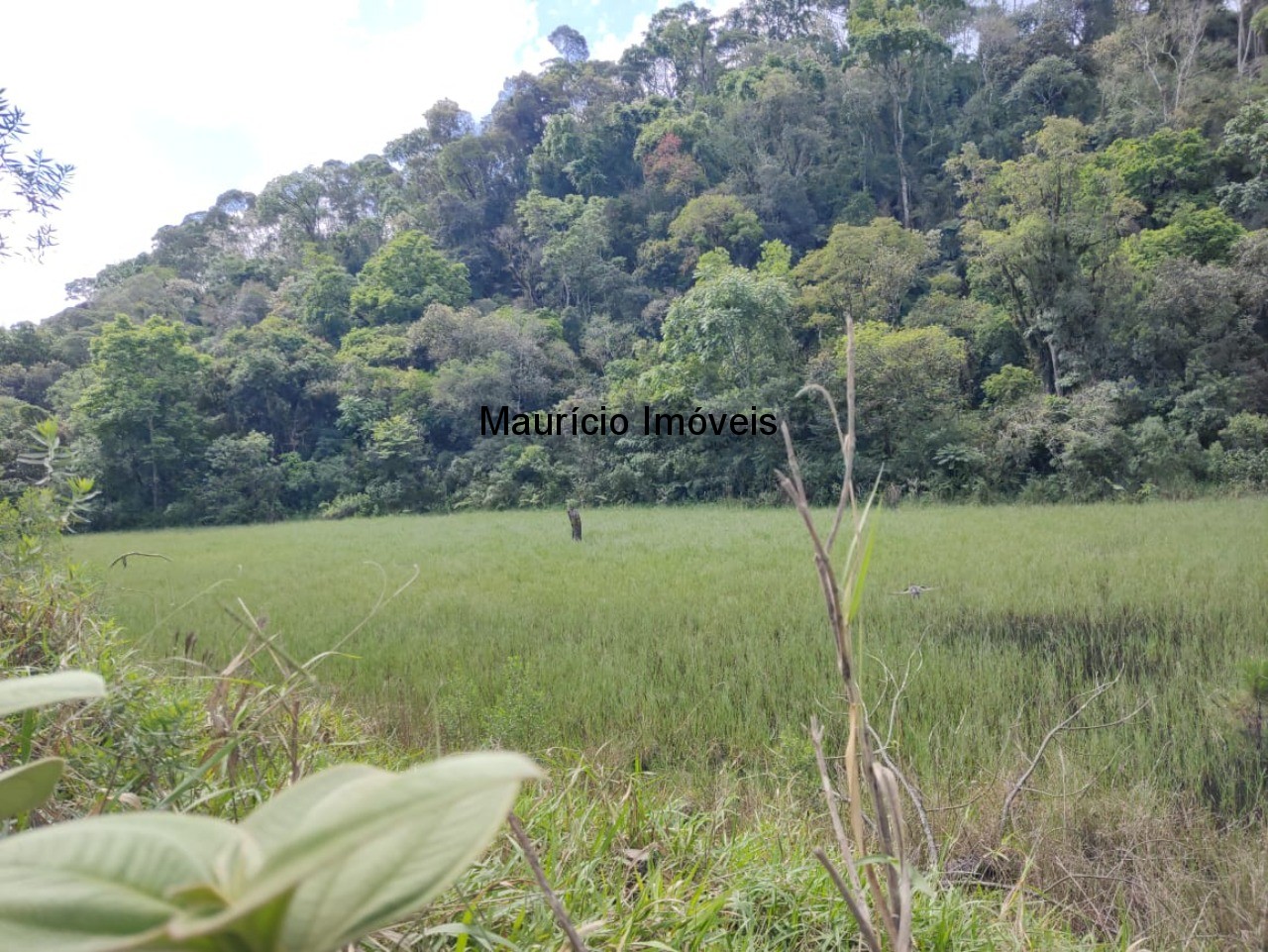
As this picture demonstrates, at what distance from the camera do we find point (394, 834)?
0.10 m

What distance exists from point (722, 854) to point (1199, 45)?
16710mm

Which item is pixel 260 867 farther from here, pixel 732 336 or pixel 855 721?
pixel 732 336

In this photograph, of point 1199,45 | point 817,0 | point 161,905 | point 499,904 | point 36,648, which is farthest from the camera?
point 817,0

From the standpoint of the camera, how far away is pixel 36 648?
44.2 inches

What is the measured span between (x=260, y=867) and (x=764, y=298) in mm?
10517

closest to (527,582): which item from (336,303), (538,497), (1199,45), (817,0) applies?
(538,497)

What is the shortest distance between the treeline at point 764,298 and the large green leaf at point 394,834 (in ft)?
10.1

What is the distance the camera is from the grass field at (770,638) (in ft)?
6.02

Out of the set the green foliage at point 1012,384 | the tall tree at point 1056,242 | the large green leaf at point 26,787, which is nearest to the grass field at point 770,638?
the large green leaf at point 26,787

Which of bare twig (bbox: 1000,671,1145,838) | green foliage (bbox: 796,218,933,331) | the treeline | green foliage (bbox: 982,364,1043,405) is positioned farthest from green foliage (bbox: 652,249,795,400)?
bare twig (bbox: 1000,671,1145,838)

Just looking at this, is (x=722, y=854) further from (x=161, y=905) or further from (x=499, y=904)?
(x=161, y=905)

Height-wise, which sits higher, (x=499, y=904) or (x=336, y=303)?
(x=336, y=303)

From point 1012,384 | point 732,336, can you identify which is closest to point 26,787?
point 732,336

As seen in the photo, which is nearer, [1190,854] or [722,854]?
[722,854]
